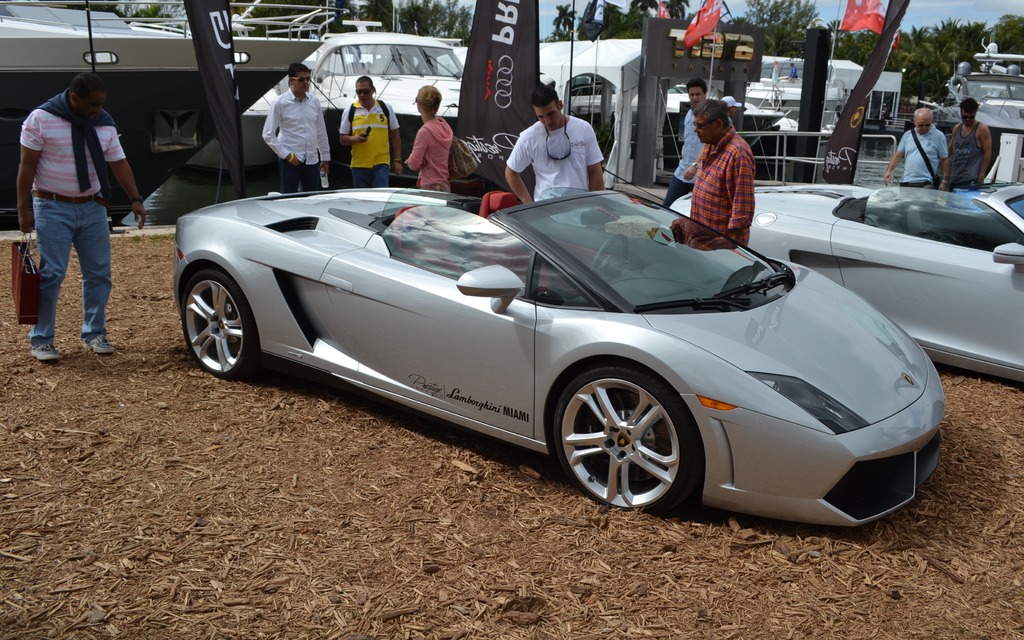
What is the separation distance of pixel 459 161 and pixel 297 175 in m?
1.76

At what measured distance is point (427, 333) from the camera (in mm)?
4238

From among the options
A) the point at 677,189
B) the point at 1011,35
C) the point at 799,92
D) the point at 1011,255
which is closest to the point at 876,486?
the point at 1011,255

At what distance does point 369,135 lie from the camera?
909 centimetres

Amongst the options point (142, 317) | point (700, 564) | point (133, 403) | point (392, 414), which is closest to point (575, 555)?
point (700, 564)

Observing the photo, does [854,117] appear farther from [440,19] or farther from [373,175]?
[440,19]

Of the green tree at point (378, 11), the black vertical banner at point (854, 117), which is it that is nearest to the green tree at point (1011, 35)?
the green tree at point (378, 11)

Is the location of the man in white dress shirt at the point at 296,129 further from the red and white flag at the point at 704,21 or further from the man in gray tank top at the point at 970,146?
the red and white flag at the point at 704,21

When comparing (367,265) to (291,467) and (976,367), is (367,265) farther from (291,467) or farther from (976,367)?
(976,367)

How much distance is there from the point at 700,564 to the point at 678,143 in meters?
16.2

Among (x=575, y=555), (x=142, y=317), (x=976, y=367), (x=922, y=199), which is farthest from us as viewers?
(x=142, y=317)

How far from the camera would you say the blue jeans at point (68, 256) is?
17.7 feet

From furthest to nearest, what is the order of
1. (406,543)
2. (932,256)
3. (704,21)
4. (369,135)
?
(704,21), (369,135), (932,256), (406,543)

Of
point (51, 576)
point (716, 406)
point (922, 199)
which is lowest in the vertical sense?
point (51, 576)

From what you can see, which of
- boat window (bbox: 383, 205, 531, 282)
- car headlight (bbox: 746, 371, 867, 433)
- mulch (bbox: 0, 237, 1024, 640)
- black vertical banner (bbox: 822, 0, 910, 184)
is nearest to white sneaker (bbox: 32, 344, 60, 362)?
mulch (bbox: 0, 237, 1024, 640)
